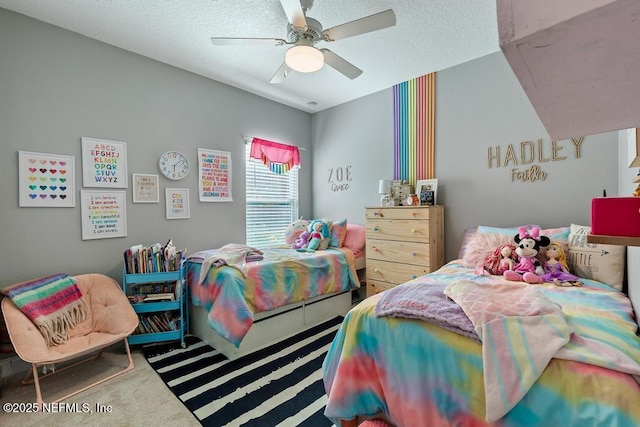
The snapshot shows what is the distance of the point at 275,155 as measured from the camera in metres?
3.82

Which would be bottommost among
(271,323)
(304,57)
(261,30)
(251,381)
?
(251,381)

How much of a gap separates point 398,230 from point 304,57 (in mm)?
1857

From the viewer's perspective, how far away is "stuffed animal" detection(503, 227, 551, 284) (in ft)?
6.06

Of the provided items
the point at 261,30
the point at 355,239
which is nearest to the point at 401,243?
the point at 355,239

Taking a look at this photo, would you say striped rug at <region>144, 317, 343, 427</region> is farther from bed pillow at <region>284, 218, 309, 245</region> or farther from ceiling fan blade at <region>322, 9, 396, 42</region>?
ceiling fan blade at <region>322, 9, 396, 42</region>

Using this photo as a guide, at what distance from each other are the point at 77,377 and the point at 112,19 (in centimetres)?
269

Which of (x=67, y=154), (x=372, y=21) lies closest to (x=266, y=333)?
(x=67, y=154)

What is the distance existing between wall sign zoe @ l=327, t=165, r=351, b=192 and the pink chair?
278 cm

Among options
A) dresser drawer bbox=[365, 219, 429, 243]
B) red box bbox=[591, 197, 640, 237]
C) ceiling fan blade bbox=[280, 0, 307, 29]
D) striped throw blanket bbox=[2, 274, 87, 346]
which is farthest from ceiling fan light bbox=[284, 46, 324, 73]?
striped throw blanket bbox=[2, 274, 87, 346]

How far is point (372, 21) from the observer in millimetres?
1776

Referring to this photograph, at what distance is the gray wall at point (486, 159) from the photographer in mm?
2350

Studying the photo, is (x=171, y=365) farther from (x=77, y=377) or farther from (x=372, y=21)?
(x=372, y=21)

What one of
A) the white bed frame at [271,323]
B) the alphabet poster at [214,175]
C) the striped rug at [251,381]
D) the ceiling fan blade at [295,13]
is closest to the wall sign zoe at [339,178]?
the alphabet poster at [214,175]

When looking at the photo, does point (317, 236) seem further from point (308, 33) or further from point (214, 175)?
point (308, 33)
